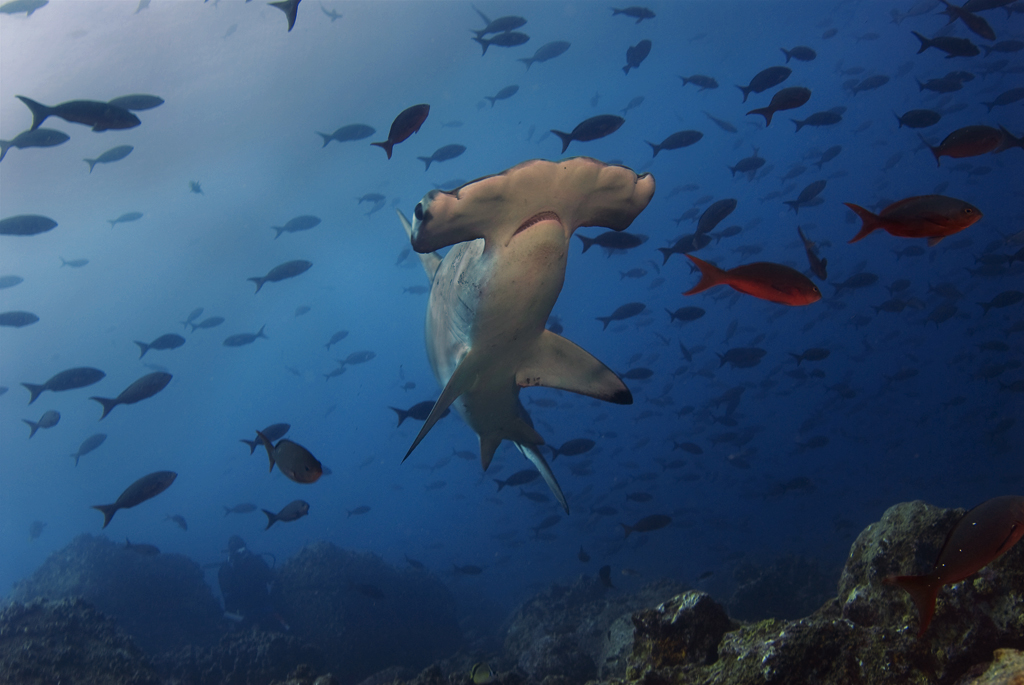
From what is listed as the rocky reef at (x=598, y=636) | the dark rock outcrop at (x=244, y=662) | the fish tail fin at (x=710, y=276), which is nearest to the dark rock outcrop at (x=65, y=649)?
the rocky reef at (x=598, y=636)

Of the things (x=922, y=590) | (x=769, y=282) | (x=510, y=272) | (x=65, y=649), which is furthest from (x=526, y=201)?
(x=65, y=649)

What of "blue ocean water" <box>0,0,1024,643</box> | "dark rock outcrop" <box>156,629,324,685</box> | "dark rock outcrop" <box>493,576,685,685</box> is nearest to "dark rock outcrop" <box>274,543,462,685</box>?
"blue ocean water" <box>0,0,1024,643</box>

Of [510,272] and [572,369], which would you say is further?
[572,369]

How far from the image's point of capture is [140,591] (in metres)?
15.1

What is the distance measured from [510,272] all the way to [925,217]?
2.21 meters

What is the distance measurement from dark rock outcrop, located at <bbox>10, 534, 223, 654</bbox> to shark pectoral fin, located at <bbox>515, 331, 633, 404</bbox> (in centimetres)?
1585

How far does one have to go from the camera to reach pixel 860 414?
4272 cm

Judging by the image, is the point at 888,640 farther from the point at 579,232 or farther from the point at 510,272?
the point at 579,232

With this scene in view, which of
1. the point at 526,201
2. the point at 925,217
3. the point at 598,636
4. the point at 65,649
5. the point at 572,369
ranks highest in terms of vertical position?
the point at 526,201

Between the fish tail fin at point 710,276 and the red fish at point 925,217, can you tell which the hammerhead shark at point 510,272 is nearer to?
the fish tail fin at point 710,276

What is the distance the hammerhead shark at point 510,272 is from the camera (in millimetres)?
2182

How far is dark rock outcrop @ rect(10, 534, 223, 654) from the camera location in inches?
558

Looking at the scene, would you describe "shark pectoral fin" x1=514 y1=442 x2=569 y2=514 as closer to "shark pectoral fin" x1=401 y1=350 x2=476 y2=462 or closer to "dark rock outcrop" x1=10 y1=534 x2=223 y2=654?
"shark pectoral fin" x1=401 y1=350 x2=476 y2=462

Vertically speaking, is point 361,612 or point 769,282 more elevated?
point 769,282
